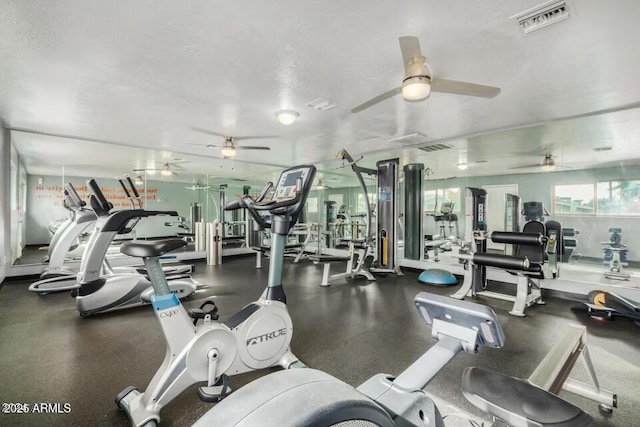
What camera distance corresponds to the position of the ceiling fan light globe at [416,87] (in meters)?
2.16

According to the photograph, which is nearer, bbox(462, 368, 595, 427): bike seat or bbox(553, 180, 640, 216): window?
bbox(462, 368, 595, 427): bike seat

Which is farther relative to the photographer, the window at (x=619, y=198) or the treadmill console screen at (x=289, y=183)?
the window at (x=619, y=198)

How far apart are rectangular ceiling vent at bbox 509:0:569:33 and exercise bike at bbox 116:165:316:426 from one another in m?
1.73

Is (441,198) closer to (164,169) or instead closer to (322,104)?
(322,104)

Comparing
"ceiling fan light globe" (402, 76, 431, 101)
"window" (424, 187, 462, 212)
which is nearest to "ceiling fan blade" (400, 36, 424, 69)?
"ceiling fan light globe" (402, 76, 431, 101)

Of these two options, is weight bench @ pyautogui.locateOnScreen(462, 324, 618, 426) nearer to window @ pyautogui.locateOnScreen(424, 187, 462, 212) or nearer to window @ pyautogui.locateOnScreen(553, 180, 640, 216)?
window @ pyautogui.locateOnScreen(553, 180, 640, 216)

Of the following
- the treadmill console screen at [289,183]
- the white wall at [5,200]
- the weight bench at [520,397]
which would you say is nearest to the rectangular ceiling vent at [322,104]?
the treadmill console screen at [289,183]

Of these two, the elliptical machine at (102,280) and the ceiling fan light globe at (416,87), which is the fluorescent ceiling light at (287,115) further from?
the elliptical machine at (102,280)

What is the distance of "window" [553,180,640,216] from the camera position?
481 cm

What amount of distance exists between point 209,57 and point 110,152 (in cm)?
471

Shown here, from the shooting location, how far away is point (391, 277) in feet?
17.4

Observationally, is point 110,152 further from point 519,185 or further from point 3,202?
point 519,185

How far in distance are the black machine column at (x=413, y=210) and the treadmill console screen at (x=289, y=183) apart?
14.9 ft

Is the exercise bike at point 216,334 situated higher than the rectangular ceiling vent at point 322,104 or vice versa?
the rectangular ceiling vent at point 322,104
